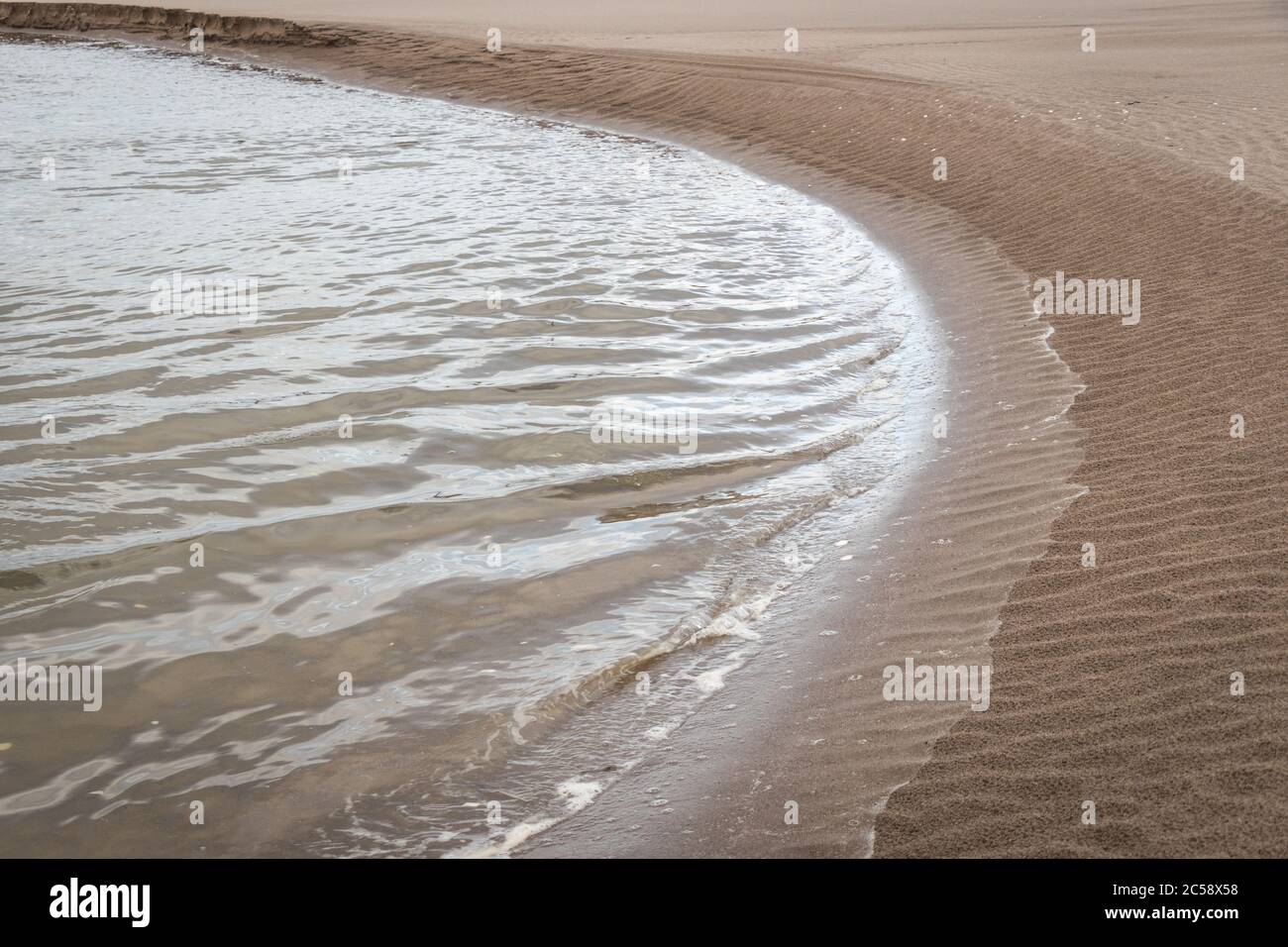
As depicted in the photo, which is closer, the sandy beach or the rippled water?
the sandy beach

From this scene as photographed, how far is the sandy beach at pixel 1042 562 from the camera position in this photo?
3350mm

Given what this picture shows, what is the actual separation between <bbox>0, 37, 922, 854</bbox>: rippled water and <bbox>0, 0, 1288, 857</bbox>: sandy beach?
184 mm

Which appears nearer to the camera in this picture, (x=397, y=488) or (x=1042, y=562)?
(x=1042, y=562)

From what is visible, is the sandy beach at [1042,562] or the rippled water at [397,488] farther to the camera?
the rippled water at [397,488]

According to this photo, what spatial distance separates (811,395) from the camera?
24.3ft

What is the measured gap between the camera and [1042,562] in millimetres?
4902

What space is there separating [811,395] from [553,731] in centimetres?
394

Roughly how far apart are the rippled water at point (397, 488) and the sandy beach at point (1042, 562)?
0.61 ft

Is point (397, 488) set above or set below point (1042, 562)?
above

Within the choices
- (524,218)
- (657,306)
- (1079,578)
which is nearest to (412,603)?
(1079,578)

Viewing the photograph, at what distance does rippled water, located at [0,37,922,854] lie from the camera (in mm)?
3818

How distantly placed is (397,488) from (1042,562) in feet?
10.5

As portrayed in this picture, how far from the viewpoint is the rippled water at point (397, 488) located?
12.5 ft
